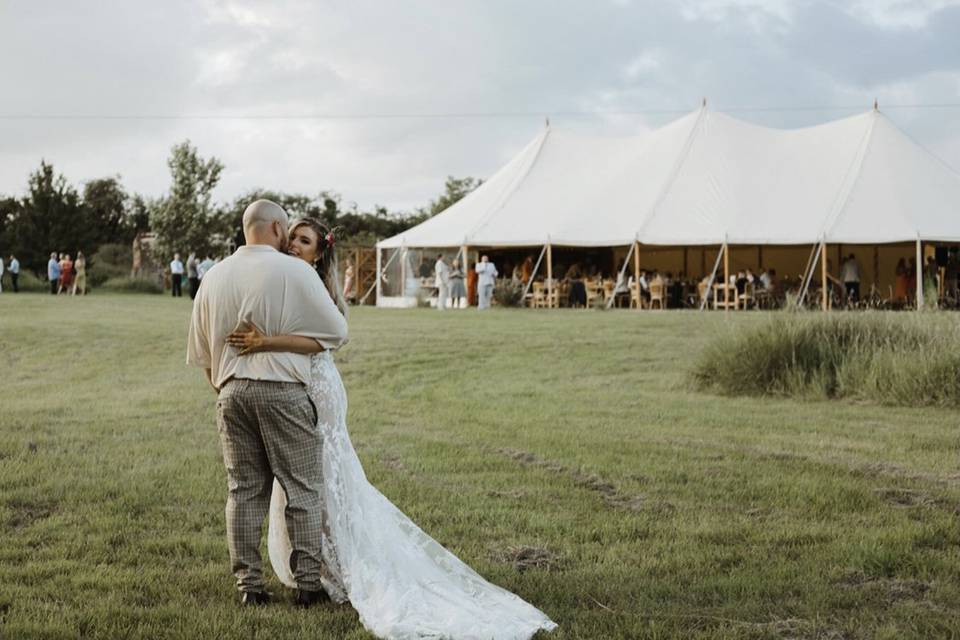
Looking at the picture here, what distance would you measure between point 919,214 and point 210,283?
76.2ft

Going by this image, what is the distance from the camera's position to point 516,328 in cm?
1739

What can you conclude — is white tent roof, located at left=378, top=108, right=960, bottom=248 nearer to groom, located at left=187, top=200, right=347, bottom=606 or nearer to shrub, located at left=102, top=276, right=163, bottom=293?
shrub, located at left=102, top=276, right=163, bottom=293

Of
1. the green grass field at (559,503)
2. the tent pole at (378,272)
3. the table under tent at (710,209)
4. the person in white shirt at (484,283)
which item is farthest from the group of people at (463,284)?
the green grass field at (559,503)

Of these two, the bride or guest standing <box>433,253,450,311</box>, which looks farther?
guest standing <box>433,253,450,311</box>

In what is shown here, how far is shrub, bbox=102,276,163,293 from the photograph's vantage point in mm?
36531

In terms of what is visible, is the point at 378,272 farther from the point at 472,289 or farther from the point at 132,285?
the point at 132,285

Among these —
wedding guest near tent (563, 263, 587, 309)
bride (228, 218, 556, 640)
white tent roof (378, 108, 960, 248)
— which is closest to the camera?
bride (228, 218, 556, 640)

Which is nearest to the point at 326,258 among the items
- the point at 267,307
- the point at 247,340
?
the point at 267,307

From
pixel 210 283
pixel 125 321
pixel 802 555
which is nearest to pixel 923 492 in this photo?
pixel 802 555

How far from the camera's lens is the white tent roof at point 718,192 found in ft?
81.8

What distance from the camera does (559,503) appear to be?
19.7ft

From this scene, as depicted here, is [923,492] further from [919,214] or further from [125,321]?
[919,214]

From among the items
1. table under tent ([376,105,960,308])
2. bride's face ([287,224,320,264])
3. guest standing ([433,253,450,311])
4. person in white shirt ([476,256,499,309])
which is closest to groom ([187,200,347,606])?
bride's face ([287,224,320,264])

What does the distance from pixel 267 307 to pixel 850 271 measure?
22.6 metres
